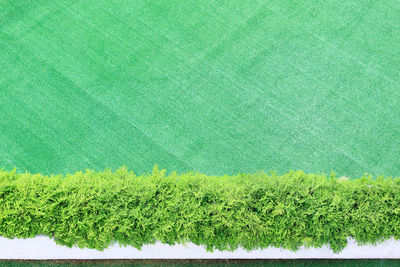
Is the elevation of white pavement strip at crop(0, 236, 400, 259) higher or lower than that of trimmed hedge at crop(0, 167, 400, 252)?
lower

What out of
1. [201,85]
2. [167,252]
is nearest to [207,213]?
[167,252]

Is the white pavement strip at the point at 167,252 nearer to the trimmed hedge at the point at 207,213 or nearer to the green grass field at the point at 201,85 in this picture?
the trimmed hedge at the point at 207,213

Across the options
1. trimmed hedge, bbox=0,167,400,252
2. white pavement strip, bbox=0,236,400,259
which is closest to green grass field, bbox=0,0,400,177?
trimmed hedge, bbox=0,167,400,252

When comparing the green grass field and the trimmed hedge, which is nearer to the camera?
the trimmed hedge

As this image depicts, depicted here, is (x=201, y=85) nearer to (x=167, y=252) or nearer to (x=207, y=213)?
(x=207, y=213)

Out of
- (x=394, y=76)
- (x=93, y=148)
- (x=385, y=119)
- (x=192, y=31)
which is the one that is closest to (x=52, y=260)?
(x=93, y=148)

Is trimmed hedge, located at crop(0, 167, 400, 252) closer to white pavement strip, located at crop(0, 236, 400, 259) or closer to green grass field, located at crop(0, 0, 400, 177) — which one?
white pavement strip, located at crop(0, 236, 400, 259)

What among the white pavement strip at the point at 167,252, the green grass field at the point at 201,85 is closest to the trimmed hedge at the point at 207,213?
the white pavement strip at the point at 167,252
